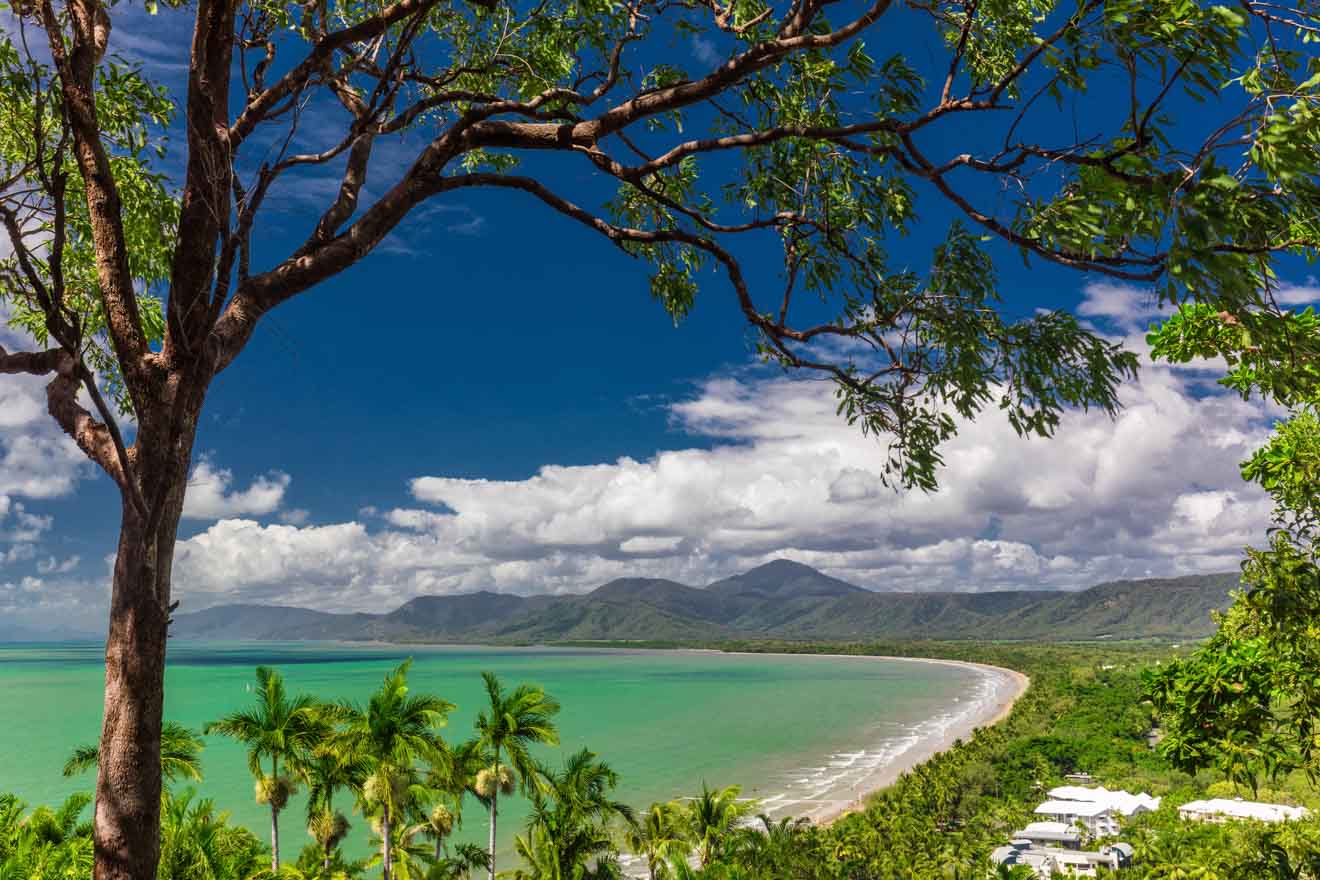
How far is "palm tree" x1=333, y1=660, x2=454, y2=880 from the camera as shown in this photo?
2197 cm

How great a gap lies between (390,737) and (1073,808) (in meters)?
39.5

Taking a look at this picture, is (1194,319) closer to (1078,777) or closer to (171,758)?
(171,758)

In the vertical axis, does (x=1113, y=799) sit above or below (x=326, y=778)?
below

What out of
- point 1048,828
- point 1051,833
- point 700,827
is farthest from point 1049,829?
point 700,827

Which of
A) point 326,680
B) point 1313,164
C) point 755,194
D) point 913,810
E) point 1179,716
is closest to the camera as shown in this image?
point 1313,164

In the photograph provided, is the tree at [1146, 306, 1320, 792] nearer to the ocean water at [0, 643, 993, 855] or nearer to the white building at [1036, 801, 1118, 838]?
the white building at [1036, 801, 1118, 838]

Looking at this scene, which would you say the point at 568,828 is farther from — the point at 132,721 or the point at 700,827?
the point at 132,721

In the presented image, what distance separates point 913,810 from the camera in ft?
157

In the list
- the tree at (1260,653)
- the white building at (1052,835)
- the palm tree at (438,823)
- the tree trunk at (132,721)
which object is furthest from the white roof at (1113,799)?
the tree trunk at (132,721)

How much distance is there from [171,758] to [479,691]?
6073 inches

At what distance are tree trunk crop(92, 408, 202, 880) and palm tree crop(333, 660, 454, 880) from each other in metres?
18.1

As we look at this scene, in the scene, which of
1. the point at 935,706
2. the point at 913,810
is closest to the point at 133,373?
the point at 913,810

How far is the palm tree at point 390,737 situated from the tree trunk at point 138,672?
59.3 ft

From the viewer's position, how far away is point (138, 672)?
3.72 meters
